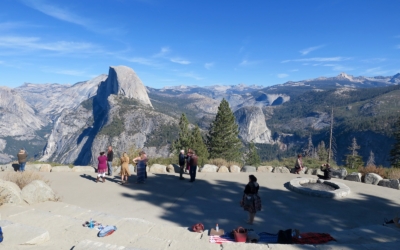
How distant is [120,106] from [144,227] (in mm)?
181828

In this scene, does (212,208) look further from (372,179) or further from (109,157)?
(372,179)

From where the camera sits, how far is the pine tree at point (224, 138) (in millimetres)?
40406

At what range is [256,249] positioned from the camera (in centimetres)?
521

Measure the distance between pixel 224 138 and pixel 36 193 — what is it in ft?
110

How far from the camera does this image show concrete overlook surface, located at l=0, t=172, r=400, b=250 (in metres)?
6.43

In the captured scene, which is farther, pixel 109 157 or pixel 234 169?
pixel 234 169

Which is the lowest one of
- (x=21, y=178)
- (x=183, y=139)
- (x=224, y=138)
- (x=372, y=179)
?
(x=21, y=178)

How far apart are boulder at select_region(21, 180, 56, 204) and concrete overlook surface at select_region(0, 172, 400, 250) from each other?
39 centimetres

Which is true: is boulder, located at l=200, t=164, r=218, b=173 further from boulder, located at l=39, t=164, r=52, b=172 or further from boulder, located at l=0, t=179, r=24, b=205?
boulder, located at l=0, t=179, r=24, b=205

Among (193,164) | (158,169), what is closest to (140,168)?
(193,164)

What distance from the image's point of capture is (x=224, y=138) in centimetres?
4106

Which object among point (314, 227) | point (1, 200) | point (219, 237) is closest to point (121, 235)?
point (219, 237)

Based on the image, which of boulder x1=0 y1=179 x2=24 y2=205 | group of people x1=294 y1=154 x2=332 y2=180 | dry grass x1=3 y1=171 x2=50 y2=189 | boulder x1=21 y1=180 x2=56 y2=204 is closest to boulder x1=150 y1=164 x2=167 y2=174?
dry grass x1=3 y1=171 x2=50 y2=189

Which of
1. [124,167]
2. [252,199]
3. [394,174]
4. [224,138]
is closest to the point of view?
[252,199]
